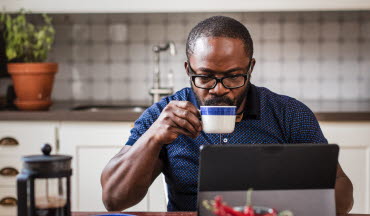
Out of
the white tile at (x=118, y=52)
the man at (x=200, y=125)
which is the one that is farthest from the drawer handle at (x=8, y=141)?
the man at (x=200, y=125)

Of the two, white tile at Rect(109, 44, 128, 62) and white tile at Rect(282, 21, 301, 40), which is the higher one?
white tile at Rect(282, 21, 301, 40)

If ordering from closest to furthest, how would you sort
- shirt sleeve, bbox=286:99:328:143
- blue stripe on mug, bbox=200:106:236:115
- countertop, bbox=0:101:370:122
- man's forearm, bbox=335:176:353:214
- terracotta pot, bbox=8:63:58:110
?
blue stripe on mug, bbox=200:106:236:115, man's forearm, bbox=335:176:353:214, shirt sleeve, bbox=286:99:328:143, countertop, bbox=0:101:370:122, terracotta pot, bbox=8:63:58:110

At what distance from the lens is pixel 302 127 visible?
65.6 inches

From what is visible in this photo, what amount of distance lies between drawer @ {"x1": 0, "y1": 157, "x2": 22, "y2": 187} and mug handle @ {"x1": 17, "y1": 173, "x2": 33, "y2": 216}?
181cm

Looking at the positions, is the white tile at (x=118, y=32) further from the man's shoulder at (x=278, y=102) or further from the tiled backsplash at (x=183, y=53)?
the man's shoulder at (x=278, y=102)

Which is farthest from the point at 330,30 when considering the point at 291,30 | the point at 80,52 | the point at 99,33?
the point at 80,52

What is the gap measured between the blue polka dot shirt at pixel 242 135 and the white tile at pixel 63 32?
1675mm

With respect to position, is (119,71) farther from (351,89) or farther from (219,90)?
(219,90)

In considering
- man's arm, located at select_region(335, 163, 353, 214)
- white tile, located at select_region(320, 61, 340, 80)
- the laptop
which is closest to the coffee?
the laptop

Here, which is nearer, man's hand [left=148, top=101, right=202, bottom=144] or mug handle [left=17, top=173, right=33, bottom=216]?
mug handle [left=17, top=173, right=33, bottom=216]

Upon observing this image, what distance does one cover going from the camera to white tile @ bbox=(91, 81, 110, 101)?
3.25 metres

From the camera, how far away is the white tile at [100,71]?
3.25 metres

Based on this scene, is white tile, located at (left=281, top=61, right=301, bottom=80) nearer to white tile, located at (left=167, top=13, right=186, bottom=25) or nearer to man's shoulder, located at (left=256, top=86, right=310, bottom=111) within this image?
white tile, located at (left=167, top=13, right=186, bottom=25)

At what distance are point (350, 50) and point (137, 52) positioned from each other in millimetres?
1243
